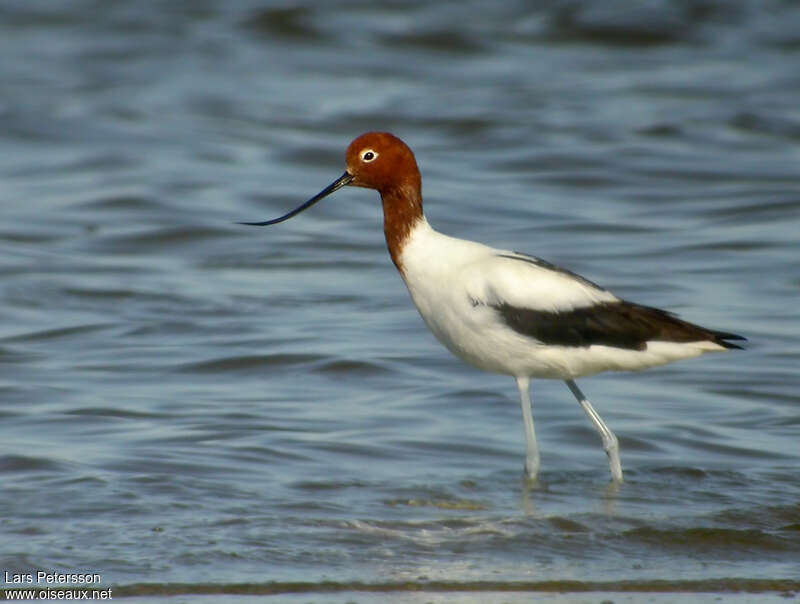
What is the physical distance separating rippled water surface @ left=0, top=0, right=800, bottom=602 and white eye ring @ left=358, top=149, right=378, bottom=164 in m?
1.36

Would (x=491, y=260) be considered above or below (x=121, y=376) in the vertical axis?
above

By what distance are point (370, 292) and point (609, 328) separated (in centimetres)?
407

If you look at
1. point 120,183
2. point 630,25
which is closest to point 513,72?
point 630,25

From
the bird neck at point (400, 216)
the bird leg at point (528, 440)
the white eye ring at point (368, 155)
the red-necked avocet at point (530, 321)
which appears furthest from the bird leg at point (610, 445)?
the white eye ring at point (368, 155)

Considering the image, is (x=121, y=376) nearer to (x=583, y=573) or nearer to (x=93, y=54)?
(x=583, y=573)

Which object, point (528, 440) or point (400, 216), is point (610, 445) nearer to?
point (528, 440)

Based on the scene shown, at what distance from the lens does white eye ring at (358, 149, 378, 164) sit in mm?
7527

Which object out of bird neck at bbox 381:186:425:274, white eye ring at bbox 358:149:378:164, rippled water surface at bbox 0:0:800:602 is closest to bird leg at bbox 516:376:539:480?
rippled water surface at bbox 0:0:800:602

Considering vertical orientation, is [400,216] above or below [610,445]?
above

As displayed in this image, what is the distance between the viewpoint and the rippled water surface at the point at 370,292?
20.3 ft

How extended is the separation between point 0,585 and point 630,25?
16.3m

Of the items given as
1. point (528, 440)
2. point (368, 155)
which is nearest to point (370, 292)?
point (368, 155)

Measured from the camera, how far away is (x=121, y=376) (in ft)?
29.5

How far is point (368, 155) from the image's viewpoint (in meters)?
7.53
